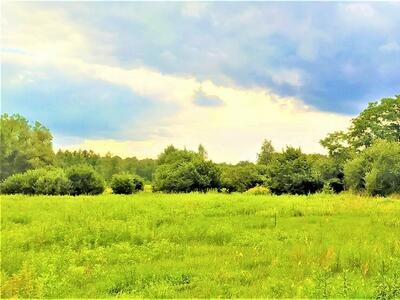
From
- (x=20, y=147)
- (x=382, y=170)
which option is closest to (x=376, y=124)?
(x=382, y=170)

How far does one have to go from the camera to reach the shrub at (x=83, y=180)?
40438mm

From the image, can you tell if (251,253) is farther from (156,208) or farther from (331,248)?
(156,208)

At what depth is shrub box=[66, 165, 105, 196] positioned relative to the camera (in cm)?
4044

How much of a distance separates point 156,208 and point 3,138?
48600mm

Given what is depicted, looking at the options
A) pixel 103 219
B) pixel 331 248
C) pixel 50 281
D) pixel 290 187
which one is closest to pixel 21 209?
pixel 103 219

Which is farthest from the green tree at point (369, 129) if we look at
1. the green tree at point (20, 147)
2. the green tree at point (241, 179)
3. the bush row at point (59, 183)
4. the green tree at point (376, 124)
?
the green tree at point (20, 147)

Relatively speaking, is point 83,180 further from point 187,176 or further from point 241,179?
point 241,179

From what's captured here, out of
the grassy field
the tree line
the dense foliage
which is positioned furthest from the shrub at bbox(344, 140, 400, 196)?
the grassy field

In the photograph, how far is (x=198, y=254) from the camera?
38.3 ft

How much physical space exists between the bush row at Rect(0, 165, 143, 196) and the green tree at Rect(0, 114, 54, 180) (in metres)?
22.1

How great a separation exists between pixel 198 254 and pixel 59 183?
30.1 m

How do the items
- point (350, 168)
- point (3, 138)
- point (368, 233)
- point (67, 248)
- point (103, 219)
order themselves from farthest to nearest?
point (3, 138)
point (350, 168)
point (103, 219)
point (368, 233)
point (67, 248)

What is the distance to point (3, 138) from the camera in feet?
201

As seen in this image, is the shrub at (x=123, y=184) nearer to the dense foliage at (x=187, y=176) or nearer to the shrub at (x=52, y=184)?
the dense foliage at (x=187, y=176)
